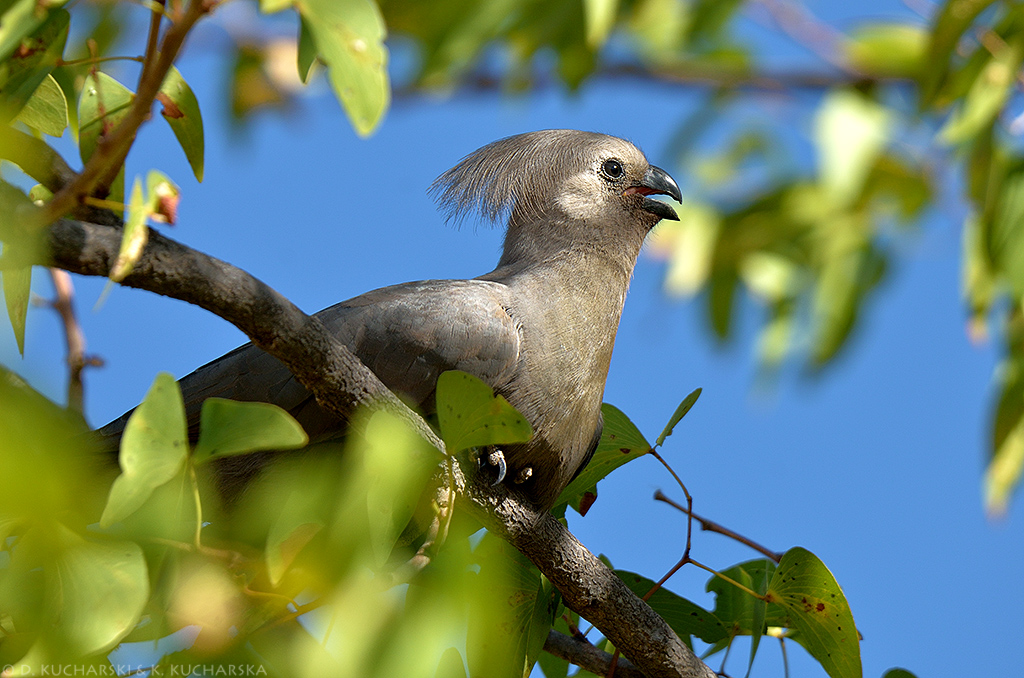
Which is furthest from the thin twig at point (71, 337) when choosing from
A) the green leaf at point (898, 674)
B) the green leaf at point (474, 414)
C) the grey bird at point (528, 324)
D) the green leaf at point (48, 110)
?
the green leaf at point (898, 674)

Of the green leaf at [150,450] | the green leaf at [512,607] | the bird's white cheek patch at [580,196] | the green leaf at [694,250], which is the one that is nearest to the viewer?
the green leaf at [150,450]

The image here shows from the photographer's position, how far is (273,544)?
4.56 ft

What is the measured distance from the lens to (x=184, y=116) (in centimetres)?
195

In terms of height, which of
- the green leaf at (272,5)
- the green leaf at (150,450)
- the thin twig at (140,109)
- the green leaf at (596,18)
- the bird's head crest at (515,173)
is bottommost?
the green leaf at (150,450)

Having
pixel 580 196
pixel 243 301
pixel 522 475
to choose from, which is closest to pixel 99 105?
pixel 243 301

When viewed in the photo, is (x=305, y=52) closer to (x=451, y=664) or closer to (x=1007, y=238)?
(x=451, y=664)

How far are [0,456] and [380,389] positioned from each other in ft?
3.17

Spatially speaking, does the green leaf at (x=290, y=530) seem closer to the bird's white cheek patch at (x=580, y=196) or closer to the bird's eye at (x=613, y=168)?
the bird's white cheek patch at (x=580, y=196)

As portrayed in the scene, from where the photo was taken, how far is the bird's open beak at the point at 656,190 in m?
3.73

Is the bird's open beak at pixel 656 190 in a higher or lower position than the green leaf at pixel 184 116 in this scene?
higher

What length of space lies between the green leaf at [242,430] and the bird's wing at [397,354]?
4.33ft

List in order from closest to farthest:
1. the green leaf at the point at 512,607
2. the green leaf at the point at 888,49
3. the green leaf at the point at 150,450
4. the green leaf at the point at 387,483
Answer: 1. the green leaf at the point at 150,450
2. the green leaf at the point at 387,483
3. the green leaf at the point at 512,607
4. the green leaf at the point at 888,49

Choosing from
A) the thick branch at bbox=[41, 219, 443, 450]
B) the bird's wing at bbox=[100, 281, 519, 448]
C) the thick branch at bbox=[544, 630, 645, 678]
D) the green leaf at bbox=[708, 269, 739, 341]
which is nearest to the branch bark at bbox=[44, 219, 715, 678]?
the thick branch at bbox=[41, 219, 443, 450]

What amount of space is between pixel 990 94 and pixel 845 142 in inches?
19.4
